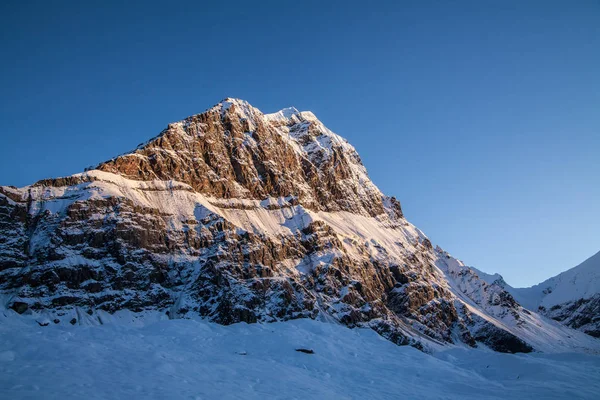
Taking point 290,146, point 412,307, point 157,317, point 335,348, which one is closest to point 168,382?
point 335,348

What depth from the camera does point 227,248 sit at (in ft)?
400

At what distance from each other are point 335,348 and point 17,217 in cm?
9480

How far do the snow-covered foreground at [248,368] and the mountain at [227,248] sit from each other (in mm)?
63357

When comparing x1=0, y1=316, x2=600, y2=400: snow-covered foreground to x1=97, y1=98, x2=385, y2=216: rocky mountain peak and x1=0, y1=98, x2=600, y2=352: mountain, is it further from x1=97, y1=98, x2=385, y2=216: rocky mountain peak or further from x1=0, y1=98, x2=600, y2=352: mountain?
x1=97, y1=98, x2=385, y2=216: rocky mountain peak

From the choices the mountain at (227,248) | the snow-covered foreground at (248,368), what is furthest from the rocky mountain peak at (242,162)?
the snow-covered foreground at (248,368)

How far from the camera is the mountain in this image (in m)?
105

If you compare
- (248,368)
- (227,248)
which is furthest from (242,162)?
(248,368)

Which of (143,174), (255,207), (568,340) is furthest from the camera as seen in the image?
(568,340)

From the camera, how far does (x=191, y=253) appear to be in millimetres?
119625

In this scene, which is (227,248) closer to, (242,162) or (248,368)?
(242,162)

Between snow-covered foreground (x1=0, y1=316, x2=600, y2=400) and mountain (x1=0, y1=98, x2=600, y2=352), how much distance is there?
6336 centimetres

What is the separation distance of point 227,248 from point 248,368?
9288 centimetres

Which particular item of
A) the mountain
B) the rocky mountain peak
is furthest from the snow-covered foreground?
the rocky mountain peak

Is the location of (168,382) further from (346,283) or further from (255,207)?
(255,207)
